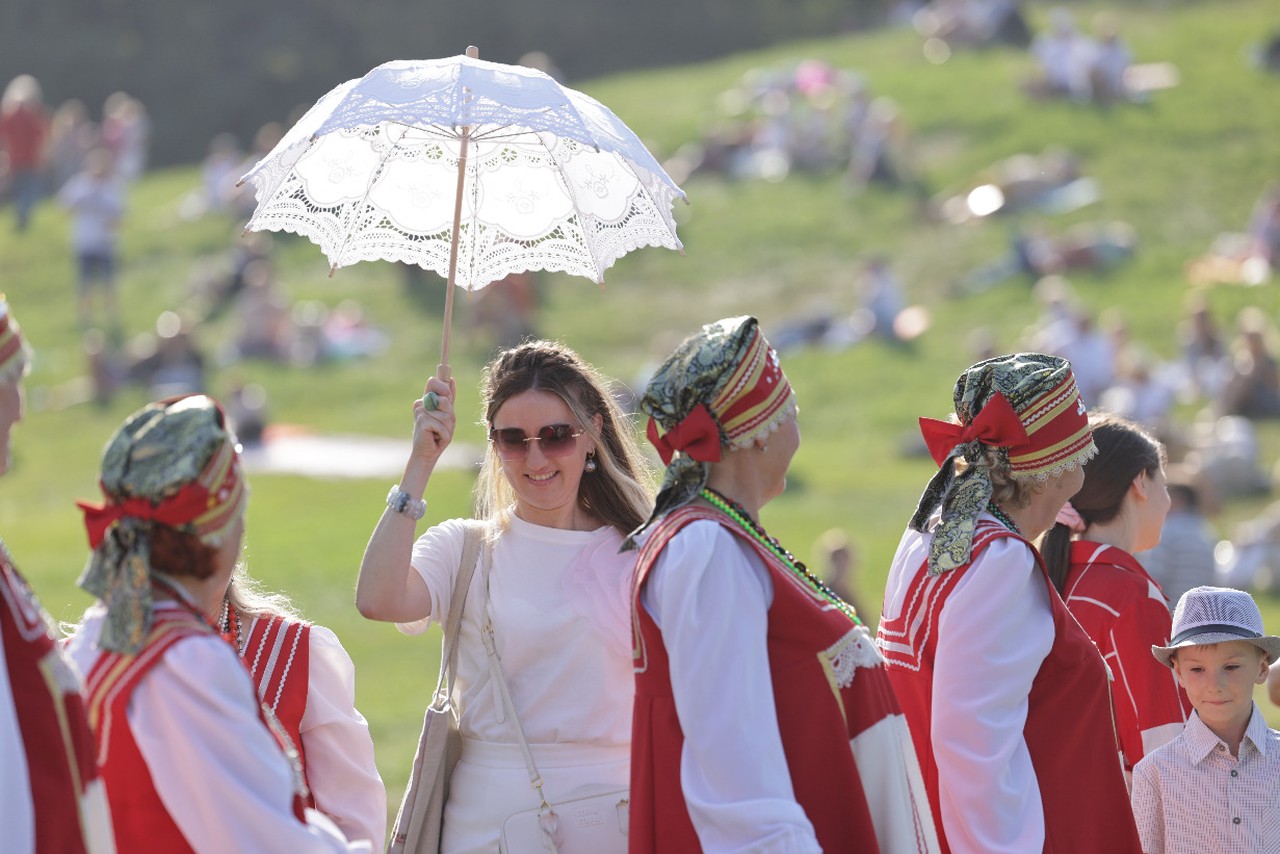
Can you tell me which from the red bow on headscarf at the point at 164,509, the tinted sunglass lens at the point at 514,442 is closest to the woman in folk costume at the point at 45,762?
the red bow on headscarf at the point at 164,509

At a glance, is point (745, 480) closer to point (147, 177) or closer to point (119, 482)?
point (119, 482)

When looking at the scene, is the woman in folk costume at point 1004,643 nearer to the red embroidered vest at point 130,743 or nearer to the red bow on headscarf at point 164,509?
the red embroidered vest at point 130,743

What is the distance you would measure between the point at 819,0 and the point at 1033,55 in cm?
910

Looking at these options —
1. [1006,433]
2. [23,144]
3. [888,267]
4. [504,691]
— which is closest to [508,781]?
[504,691]

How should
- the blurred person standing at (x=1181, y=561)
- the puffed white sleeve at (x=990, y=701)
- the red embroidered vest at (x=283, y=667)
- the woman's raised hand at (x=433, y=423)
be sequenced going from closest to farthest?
the puffed white sleeve at (x=990, y=701) → the red embroidered vest at (x=283, y=667) → the woman's raised hand at (x=433, y=423) → the blurred person standing at (x=1181, y=561)

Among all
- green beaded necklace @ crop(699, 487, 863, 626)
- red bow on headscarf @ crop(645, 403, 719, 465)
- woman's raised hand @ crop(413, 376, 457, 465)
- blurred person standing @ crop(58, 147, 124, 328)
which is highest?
blurred person standing @ crop(58, 147, 124, 328)

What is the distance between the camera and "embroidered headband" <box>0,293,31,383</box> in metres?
3.12

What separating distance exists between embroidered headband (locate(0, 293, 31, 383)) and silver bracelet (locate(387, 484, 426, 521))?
0.97 metres

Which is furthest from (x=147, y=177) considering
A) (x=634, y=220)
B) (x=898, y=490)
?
(x=634, y=220)

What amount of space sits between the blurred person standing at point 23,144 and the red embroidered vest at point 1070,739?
26349mm

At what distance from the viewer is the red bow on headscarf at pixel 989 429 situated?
378cm

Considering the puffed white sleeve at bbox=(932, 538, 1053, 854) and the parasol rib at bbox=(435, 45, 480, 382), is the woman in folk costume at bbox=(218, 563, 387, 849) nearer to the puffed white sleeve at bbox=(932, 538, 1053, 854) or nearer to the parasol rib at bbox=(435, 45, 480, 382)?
the parasol rib at bbox=(435, 45, 480, 382)

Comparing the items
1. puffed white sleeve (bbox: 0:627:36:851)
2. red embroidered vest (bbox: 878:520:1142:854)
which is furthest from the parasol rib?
puffed white sleeve (bbox: 0:627:36:851)

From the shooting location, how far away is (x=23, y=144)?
27.7 meters
